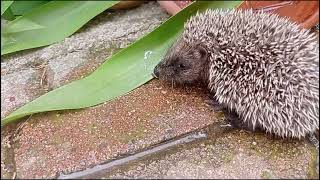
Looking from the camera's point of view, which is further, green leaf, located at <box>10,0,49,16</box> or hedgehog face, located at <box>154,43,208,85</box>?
A: green leaf, located at <box>10,0,49,16</box>

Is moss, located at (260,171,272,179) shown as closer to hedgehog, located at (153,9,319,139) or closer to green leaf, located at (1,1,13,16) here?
hedgehog, located at (153,9,319,139)

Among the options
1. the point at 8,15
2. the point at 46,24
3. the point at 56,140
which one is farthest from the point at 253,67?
the point at 8,15

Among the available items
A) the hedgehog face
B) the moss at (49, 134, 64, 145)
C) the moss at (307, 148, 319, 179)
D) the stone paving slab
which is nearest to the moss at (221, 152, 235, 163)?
the stone paving slab

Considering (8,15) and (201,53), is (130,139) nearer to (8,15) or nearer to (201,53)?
(201,53)

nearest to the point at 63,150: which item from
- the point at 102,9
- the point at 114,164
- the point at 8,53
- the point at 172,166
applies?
the point at 114,164

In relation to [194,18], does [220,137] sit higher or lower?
lower

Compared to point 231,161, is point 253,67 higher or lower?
higher

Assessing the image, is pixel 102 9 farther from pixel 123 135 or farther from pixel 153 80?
pixel 123 135
